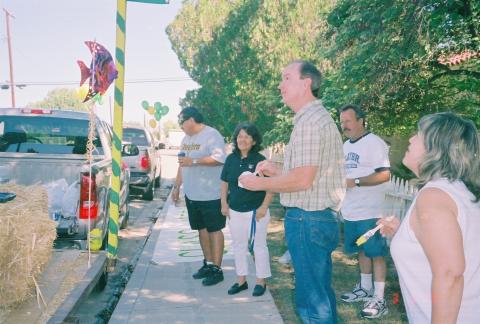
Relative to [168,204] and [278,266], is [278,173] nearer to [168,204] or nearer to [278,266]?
[278,266]

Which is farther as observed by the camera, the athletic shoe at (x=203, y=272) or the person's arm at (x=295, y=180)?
the athletic shoe at (x=203, y=272)

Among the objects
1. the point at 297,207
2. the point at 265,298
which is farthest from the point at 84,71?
the point at 297,207

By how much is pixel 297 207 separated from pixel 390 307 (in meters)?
2.47

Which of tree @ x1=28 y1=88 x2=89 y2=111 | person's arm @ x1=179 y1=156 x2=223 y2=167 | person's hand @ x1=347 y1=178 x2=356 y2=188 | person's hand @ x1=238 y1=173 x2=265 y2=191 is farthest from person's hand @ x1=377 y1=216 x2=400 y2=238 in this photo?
tree @ x1=28 y1=88 x2=89 y2=111

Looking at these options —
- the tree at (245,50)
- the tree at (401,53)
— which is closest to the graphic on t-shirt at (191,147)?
the tree at (401,53)

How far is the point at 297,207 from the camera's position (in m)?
3.04

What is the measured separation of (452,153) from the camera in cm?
195

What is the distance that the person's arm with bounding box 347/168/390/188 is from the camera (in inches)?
177

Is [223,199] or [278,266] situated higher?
[223,199]

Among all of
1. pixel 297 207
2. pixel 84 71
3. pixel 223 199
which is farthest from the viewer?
pixel 84 71

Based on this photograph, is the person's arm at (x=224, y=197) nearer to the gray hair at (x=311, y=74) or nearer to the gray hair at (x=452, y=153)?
the gray hair at (x=311, y=74)

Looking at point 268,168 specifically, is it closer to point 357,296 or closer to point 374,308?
point 374,308

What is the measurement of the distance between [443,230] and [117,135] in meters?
4.85

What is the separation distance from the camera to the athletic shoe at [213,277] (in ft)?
18.4
